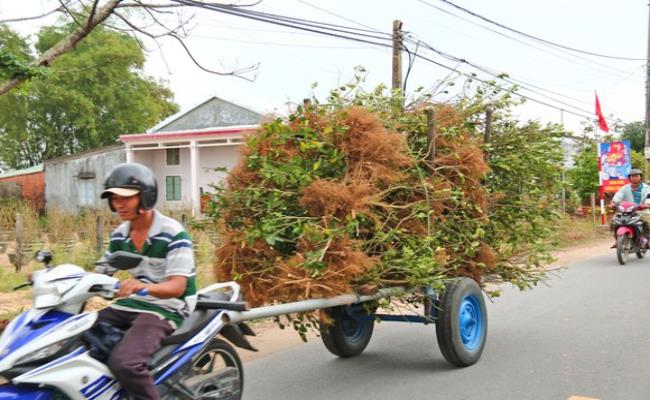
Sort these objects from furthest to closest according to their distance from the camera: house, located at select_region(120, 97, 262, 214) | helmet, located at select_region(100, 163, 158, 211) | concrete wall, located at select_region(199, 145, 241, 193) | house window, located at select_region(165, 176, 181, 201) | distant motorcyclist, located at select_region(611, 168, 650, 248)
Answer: house window, located at select_region(165, 176, 181, 201), concrete wall, located at select_region(199, 145, 241, 193), house, located at select_region(120, 97, 262, 214), distant motorcyclist, located at select_region(611, 168, 650, 248), helmet, located at select_region(100, 163, 158, 211)

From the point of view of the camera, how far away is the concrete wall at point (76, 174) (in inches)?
1078

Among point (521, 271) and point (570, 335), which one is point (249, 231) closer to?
point (521, 271)

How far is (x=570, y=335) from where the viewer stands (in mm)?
6266

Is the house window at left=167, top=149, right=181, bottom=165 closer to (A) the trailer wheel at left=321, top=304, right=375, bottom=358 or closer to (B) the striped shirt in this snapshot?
(A) the trailer wheel at left=321, top=304, right=375, bottom=358

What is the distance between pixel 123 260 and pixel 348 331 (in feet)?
9.95

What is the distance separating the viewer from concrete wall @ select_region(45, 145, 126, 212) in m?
27.4

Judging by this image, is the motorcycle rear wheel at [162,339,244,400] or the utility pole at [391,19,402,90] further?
the utility pole at [391,19,402,90]

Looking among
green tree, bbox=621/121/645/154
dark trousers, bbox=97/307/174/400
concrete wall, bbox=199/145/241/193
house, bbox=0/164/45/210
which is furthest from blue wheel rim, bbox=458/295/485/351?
green tree, bbox=621/121/645/154

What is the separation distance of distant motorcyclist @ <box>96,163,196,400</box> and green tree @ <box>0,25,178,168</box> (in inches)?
1069

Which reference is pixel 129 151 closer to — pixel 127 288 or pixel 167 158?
pixel 167 158

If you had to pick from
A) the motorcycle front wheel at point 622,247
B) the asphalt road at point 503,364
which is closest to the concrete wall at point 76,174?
the motorcycle front wheel at point 622,247

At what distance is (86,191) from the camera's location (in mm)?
28188

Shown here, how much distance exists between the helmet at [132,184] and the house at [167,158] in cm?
2077

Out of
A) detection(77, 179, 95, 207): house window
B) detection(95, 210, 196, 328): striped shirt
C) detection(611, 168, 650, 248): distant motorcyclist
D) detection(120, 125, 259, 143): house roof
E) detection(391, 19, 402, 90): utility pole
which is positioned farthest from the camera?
detection(77, 179, 95, 207): house window
